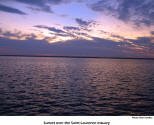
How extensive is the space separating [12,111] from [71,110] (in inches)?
254

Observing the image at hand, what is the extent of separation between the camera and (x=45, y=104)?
1870cm

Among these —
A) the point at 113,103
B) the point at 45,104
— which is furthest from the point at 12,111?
the point at 113,103

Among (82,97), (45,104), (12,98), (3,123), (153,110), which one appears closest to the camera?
(3,123)

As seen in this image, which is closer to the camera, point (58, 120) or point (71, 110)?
point (58, 120)

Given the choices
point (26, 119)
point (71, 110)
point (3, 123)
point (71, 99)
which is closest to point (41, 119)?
point (26, 119)

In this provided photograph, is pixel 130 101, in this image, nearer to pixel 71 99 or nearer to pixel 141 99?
pixel 141 99

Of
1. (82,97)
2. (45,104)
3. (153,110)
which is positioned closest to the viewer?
(153,110)

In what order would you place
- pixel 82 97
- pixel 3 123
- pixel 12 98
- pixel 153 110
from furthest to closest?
pixel 82 97 → pixel 12 98 → pixel 153 110 → pixel 3 123

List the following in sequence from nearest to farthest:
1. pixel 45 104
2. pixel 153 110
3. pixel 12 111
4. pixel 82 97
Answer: pixel 12 111 → pixel 153 110 → pixel 45 104 → pixel 82 97

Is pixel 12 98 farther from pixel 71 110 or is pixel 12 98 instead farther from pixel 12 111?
pixel 71 110

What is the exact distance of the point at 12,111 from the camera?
1612 cm

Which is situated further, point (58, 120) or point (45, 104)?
point (45, 104)

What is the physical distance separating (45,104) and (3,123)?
8227 mm

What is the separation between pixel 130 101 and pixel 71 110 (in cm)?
904
